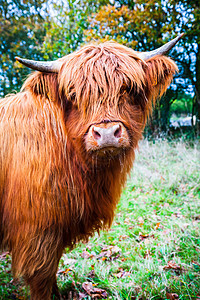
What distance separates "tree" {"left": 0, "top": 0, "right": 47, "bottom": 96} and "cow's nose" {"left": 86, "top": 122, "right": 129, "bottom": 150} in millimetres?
11361

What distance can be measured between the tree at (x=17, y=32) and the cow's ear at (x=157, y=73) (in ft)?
36.1

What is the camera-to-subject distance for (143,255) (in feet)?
9.29

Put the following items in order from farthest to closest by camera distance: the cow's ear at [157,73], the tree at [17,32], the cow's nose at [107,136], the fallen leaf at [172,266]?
the tree at [17,32]
the fallen leaf at [172,266]
the cow's ear at [157,73]
the cow's nose at [107,136]

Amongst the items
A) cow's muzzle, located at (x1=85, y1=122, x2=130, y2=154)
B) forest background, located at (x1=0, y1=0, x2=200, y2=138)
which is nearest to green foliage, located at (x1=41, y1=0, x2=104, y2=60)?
forest background, located at (x1=0, y1=0, x2=200, y2=138)

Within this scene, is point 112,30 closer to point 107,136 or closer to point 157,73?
point 157,73

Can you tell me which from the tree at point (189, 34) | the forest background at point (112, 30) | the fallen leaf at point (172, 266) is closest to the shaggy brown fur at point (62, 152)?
the fallen leaf at point (172, 266)

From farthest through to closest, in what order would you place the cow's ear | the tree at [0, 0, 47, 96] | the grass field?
the tree at [0, 0, 47, 96] → the grass field → the cow's ear

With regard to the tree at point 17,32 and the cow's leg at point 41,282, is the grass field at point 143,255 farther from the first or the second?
the tree at point 17,32

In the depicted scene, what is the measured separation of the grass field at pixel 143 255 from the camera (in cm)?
216

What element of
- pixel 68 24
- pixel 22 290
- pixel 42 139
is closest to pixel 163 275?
pixel 22 290

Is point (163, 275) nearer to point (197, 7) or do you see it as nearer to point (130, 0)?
point (197, 7)

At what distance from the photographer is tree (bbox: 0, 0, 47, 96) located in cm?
1148

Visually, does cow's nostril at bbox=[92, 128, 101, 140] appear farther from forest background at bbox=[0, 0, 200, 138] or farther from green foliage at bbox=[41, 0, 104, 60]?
green foliage at bbox=[41, 0, 104, 60]

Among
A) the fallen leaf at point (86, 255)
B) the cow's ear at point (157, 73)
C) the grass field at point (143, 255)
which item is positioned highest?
the cow's ear at point (157, 73)
